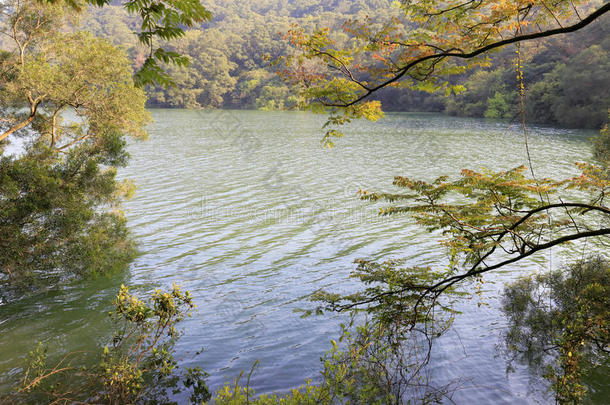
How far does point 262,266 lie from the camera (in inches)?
416

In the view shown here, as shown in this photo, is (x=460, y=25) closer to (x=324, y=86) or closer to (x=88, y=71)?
(x=324, y=86)

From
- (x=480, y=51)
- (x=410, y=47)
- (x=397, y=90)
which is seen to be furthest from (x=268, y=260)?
(x=397, y=90)

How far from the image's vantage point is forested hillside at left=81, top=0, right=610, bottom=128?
39062 mm

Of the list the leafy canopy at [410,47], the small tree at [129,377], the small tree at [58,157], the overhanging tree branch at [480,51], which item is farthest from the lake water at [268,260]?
the overhanging tree branch at [480,51]

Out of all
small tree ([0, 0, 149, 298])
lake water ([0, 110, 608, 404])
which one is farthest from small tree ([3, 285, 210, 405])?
small tree ([0, 0, 149, 298])

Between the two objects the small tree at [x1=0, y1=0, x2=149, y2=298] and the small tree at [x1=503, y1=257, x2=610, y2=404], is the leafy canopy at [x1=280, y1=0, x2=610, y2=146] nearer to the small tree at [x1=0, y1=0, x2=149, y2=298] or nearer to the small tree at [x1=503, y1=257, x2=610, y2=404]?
the small tree at [x1=503, y1=257, x2=610, y2=404]

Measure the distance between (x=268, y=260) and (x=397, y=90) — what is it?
64.7 m

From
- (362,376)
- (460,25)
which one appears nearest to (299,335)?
(362,376)

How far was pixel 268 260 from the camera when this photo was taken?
11.0m

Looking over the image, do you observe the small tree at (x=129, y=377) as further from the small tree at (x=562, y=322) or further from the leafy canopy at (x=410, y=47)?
the small tree at (x=562, y=322)

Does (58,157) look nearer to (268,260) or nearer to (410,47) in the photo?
(268,260)

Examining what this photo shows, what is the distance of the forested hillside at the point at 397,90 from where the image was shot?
39062mm

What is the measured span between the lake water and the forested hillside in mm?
4580

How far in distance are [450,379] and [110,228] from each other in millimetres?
8017
